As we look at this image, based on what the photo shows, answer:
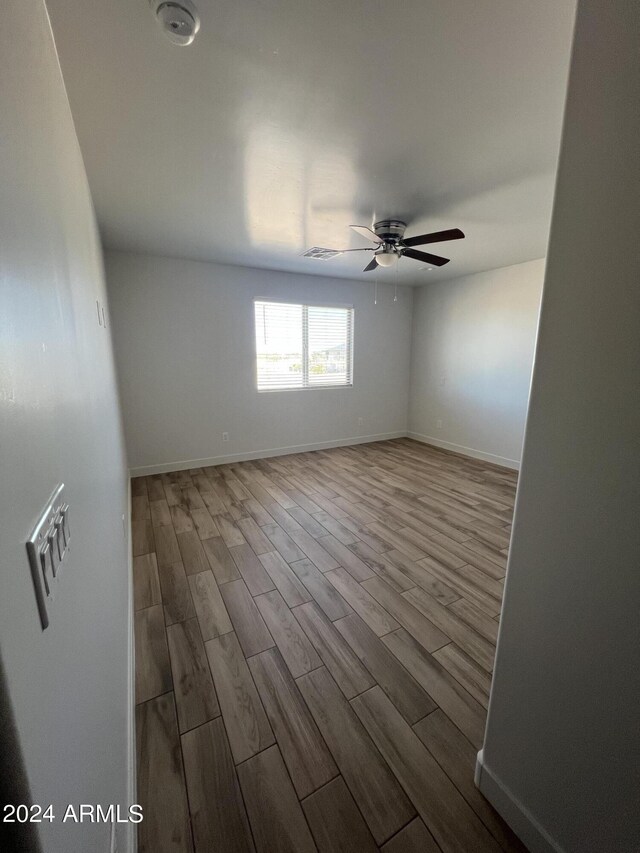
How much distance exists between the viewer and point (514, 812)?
1.05 m

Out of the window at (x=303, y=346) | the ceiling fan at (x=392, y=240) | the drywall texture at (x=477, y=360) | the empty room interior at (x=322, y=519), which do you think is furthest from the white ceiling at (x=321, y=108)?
the window at (x=303, y=346)

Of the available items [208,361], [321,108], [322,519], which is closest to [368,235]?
[321,108]

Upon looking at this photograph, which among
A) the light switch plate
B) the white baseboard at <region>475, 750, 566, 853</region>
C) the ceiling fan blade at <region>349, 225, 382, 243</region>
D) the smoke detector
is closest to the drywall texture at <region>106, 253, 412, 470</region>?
the ceiling fan blade at <region>349, 225, 382, 243</region>

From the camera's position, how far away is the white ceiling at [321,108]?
1.12 m

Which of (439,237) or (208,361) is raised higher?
(439,237)

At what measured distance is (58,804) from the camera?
0.48m

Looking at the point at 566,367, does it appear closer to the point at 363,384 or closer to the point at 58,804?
the point at 58,804

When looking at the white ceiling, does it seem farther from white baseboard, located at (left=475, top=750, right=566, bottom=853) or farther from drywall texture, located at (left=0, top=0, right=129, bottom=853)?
white baseboard, located at (left=475, top=750, right=566, bottom=853)

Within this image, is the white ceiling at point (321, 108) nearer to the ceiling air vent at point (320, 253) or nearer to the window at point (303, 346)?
the ceiling air vent at point (320, 253)

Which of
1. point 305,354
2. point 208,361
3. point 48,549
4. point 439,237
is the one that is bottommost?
point 48,549

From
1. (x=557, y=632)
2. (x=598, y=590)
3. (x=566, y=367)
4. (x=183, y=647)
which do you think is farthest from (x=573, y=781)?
(x=183, y=647)

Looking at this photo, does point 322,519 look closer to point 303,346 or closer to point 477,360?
point 303,346

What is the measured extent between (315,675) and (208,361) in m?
3.60

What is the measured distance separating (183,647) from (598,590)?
180 cm
